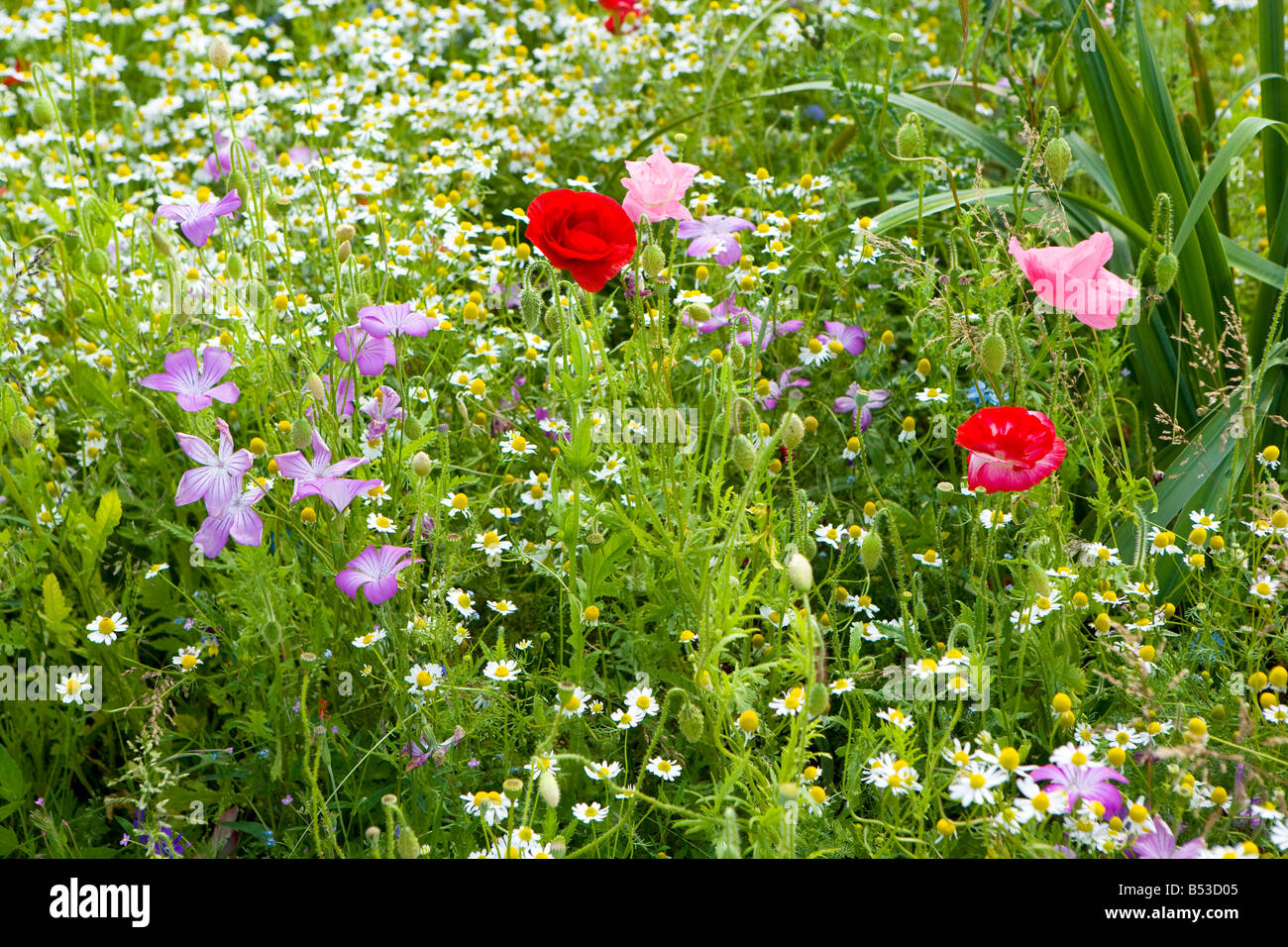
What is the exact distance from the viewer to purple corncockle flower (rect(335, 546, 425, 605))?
153cm

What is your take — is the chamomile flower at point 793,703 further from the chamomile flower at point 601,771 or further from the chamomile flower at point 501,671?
the chamomile flower at point 501,671

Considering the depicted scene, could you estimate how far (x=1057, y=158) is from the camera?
1.69m

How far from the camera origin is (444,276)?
7.82 ft

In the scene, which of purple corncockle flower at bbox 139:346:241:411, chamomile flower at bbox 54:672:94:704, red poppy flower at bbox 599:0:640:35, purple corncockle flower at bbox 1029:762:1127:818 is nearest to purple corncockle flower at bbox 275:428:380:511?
purple corncockle flower at bbox 139:346:241:411

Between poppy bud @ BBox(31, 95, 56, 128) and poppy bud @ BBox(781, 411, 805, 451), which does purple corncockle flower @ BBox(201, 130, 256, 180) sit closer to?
poppy bud @ BBox(31, 95, 56, 128)

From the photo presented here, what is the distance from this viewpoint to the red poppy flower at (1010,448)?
1.43 metres

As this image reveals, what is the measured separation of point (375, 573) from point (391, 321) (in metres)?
0.35

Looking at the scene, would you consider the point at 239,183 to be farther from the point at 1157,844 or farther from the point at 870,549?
the point at 1157,844

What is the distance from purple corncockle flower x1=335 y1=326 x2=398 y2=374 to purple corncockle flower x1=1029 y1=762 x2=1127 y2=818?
3.27 feet

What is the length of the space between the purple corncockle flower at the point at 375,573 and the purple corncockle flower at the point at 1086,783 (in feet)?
2.61
